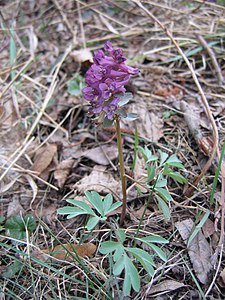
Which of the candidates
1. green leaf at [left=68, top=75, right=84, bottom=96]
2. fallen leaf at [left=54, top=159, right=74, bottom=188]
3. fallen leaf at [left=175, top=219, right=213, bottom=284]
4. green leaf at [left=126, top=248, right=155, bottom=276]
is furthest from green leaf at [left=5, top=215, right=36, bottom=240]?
green leaf at [left=68, top=75, right=84, bottom=96]

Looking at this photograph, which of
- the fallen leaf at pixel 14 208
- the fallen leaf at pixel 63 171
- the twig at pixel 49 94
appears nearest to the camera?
the fallen leaf at pixel 14 208

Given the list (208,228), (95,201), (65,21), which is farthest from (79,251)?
(65,21)

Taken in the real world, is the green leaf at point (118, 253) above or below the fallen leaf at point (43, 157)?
above

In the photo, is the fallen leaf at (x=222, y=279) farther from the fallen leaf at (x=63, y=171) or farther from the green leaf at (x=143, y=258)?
the fallen leaf at (x=63, y=171)

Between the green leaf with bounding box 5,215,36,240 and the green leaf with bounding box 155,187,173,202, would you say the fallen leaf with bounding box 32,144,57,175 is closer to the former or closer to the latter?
the green leaf with bounding box 5,215,36,240

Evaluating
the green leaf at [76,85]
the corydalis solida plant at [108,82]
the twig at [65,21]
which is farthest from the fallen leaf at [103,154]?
the twig at [65,21]

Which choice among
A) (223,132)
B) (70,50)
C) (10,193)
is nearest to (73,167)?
(10,193)

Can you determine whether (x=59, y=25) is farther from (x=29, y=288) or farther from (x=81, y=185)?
(x=29, y=288)
